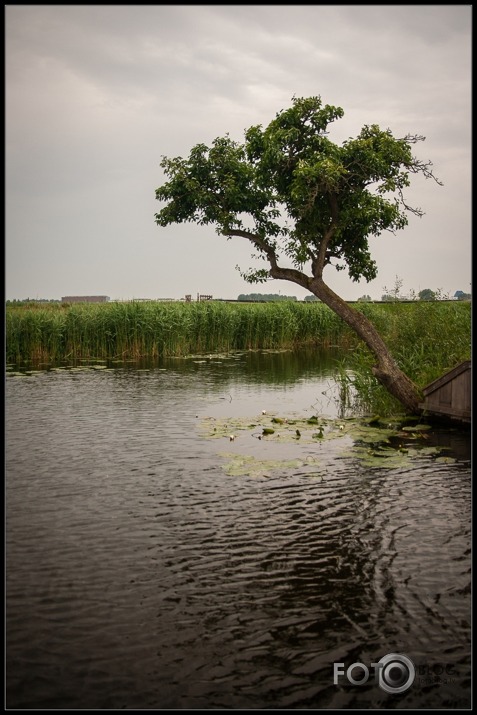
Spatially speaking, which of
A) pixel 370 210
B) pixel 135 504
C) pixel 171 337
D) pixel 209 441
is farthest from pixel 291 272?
pixel 171 337

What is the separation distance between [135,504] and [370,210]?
33.9 feet

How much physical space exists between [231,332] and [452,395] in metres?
22.6

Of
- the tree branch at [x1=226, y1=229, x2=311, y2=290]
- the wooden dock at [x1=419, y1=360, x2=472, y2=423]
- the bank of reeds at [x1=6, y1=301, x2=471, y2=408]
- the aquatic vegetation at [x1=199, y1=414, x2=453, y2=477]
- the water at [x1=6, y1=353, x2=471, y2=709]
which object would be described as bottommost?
the water at [x1=6, y1=353, x2=471, y2=709]

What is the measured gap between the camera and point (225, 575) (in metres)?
7.01

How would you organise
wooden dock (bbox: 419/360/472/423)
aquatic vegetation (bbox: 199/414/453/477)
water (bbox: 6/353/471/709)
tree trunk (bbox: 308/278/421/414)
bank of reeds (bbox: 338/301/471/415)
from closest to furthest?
water (bbox: 6/353/471/709) → aquatic vegetation (bbox: 199/414/453/477) → wooden dock (bbox: 419/360/472/423) → tree trunk (bbox: 308/278/421/414) → bank of reeds (bbox: 338/301/471/415)

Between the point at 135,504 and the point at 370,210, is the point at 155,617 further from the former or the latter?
the point at 370,210

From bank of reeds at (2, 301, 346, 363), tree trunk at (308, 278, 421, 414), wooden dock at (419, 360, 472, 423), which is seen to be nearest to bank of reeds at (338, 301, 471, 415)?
tree trunk at (308, 278, 421, 414)

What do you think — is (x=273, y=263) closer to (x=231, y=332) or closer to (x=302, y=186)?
(x=302, y=186)

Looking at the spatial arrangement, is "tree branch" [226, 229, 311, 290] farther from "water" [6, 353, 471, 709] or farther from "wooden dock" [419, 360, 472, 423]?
"water" [6, 353, 471, 709]

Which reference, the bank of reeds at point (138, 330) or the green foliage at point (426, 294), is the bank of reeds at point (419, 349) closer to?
the green foliage at point (426, 294)

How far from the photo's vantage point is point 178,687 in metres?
4.95

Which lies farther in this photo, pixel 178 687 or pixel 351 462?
pixel 351 462

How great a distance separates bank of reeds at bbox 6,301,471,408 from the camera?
18109 mm

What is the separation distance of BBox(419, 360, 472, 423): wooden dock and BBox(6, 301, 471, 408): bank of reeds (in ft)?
5.67
